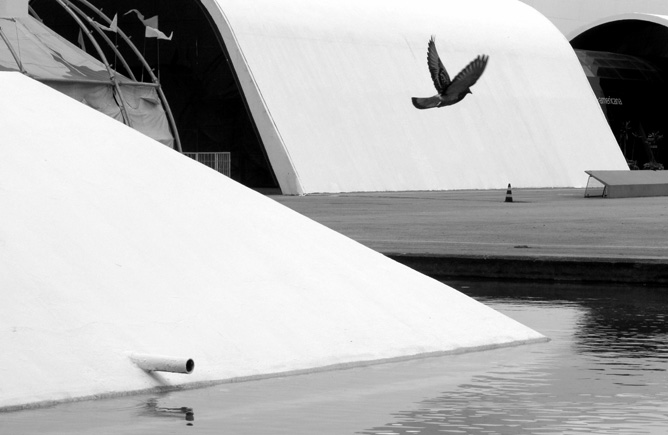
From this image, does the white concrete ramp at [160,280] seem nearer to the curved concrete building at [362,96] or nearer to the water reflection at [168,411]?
the water reflection at [168,411]

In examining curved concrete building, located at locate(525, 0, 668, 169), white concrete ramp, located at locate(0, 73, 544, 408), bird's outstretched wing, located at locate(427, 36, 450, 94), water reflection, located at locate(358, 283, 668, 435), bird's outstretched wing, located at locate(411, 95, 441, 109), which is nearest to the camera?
water reflection, located at locate(358, 283, 668, 435)

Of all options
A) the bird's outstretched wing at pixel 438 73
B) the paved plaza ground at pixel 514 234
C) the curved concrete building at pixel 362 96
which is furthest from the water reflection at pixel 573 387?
the curved concrete building at pixel 362 96

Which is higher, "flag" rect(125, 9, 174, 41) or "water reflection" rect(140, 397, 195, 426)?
"flag" rect(125, 9, 174, 41)

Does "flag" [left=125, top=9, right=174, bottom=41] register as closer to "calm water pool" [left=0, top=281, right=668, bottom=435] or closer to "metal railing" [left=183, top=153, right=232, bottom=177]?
"metal railing" [left=183, top=153, right=232, bottom=177]

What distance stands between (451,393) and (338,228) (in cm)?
1469

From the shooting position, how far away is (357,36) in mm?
44188

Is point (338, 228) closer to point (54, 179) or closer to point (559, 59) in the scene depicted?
point (54, 179)

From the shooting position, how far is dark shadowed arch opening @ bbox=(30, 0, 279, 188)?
1711 inches

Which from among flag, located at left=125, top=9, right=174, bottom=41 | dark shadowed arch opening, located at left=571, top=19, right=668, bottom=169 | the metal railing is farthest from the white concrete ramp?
dark shadowed arch opening, located at left=571, top=19, right=668, bottom=169

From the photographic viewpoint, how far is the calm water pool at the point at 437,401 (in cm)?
690

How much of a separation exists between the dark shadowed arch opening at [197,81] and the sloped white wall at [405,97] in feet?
4.90

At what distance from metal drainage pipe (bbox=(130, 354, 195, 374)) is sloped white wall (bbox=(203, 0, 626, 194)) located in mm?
31859

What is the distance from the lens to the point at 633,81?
6144cm

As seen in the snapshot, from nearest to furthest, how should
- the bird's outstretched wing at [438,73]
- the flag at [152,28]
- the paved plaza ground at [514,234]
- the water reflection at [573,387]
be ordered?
1. the water reflection at [573,387]
2. the paved plaza ground at [514,234]
3. the bird's outstretched wing at [438,73]
4. the flag at [152,28]
